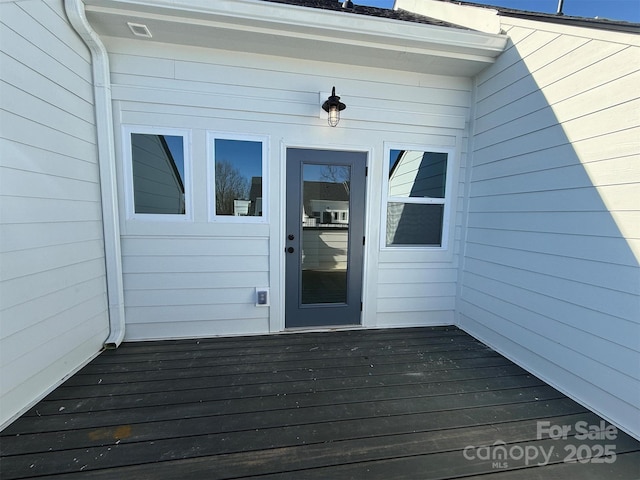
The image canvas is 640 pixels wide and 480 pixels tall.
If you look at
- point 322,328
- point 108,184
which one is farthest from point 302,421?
point 108,184

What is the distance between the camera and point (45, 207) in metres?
1.89

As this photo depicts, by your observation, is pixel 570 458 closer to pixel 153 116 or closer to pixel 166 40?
pixel 153 116

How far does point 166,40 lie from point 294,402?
307cm

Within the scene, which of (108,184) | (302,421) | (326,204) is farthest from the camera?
(326,204)

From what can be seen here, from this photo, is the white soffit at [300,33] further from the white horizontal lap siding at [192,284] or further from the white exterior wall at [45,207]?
the white horizontal lap siding at [192,284]

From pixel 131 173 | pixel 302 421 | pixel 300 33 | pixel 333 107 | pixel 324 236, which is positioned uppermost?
pixel 300 33

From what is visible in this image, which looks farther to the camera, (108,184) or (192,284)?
(192,284)

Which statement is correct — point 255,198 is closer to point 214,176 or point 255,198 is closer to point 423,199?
point 214,176

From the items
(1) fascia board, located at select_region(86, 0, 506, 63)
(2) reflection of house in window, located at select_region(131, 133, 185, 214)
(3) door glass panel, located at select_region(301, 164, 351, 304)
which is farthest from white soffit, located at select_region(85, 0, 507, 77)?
(3) door glass panel, located at select_region(301, 164, 351, 304)

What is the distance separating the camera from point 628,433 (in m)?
1.68

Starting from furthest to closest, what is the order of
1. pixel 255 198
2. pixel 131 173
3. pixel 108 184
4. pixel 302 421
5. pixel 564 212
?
pixel 255 198 < pixel 131 173 < pixel 108 184 < pixel 564 212 < pixel 302 421

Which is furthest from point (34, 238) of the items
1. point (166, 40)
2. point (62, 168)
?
point (166, 40)

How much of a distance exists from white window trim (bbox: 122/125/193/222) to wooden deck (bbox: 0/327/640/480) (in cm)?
120

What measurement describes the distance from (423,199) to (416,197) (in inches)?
3.3
